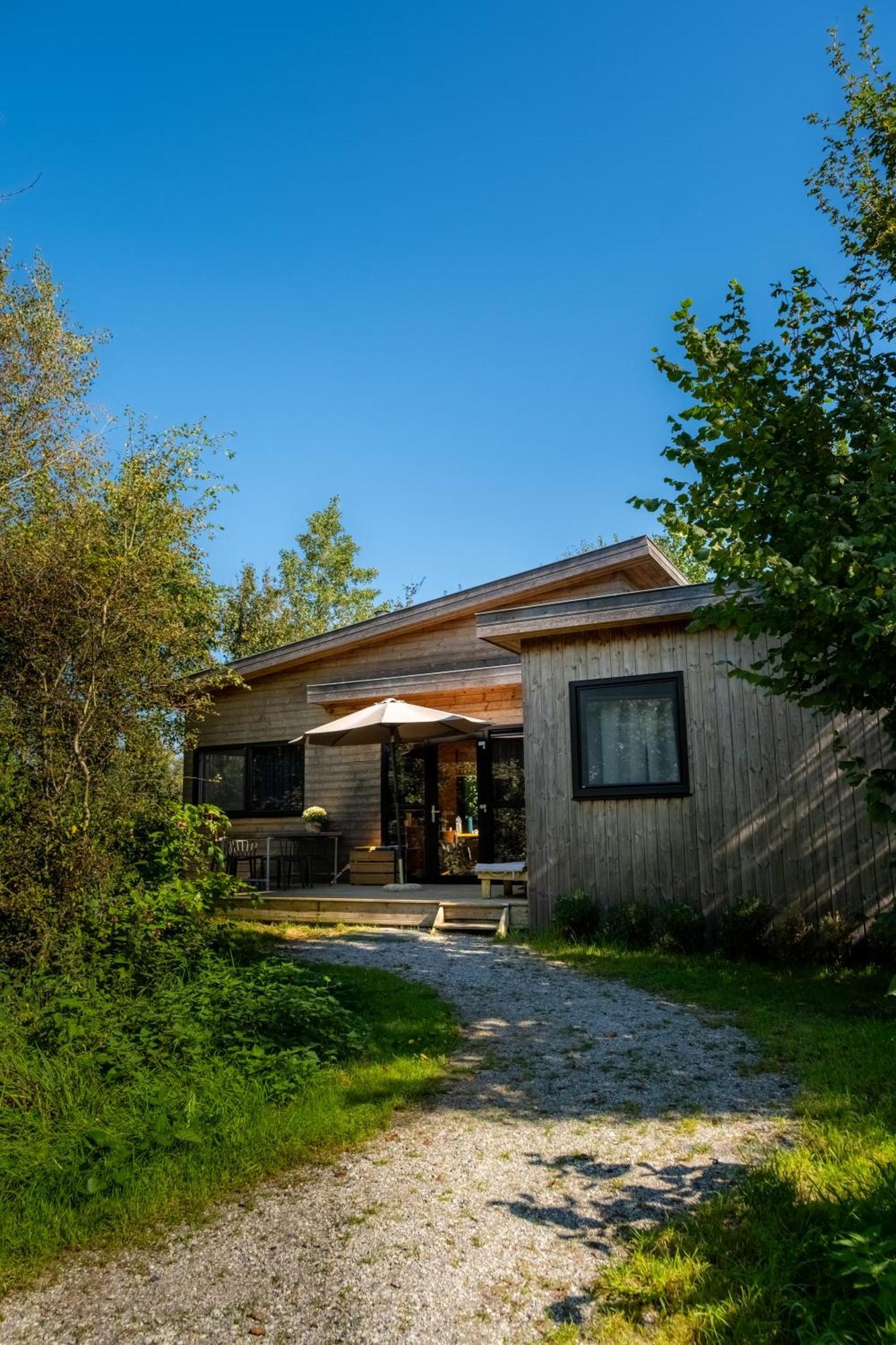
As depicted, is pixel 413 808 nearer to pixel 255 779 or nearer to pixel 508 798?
pixel 508 798

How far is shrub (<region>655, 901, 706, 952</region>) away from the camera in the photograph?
7594 millimetres

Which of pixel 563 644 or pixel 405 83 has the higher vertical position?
pixel 405 83

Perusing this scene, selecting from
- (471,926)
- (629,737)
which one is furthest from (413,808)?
(629,737)

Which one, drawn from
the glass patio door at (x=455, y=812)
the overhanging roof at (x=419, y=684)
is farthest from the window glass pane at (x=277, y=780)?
the glass patio door at (x=455, y=812)

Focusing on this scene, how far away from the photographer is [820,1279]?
233 centimetres

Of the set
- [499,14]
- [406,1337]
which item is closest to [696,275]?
[499,14]

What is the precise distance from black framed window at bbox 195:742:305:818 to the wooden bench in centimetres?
524

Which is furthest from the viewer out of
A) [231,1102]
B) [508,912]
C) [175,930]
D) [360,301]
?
[360,301]

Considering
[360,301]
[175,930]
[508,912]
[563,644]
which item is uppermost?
[360,301]

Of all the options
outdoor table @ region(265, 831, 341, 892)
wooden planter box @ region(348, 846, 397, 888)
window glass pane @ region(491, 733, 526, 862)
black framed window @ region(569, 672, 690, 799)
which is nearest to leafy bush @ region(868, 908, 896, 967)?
black framed window @ region(569, 672, 690, 799)

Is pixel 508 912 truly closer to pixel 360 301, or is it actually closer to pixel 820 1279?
pixel 820 1279

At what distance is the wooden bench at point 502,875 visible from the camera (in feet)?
32.4

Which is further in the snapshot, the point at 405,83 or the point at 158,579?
the point at 405,83

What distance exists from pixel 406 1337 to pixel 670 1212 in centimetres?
104
